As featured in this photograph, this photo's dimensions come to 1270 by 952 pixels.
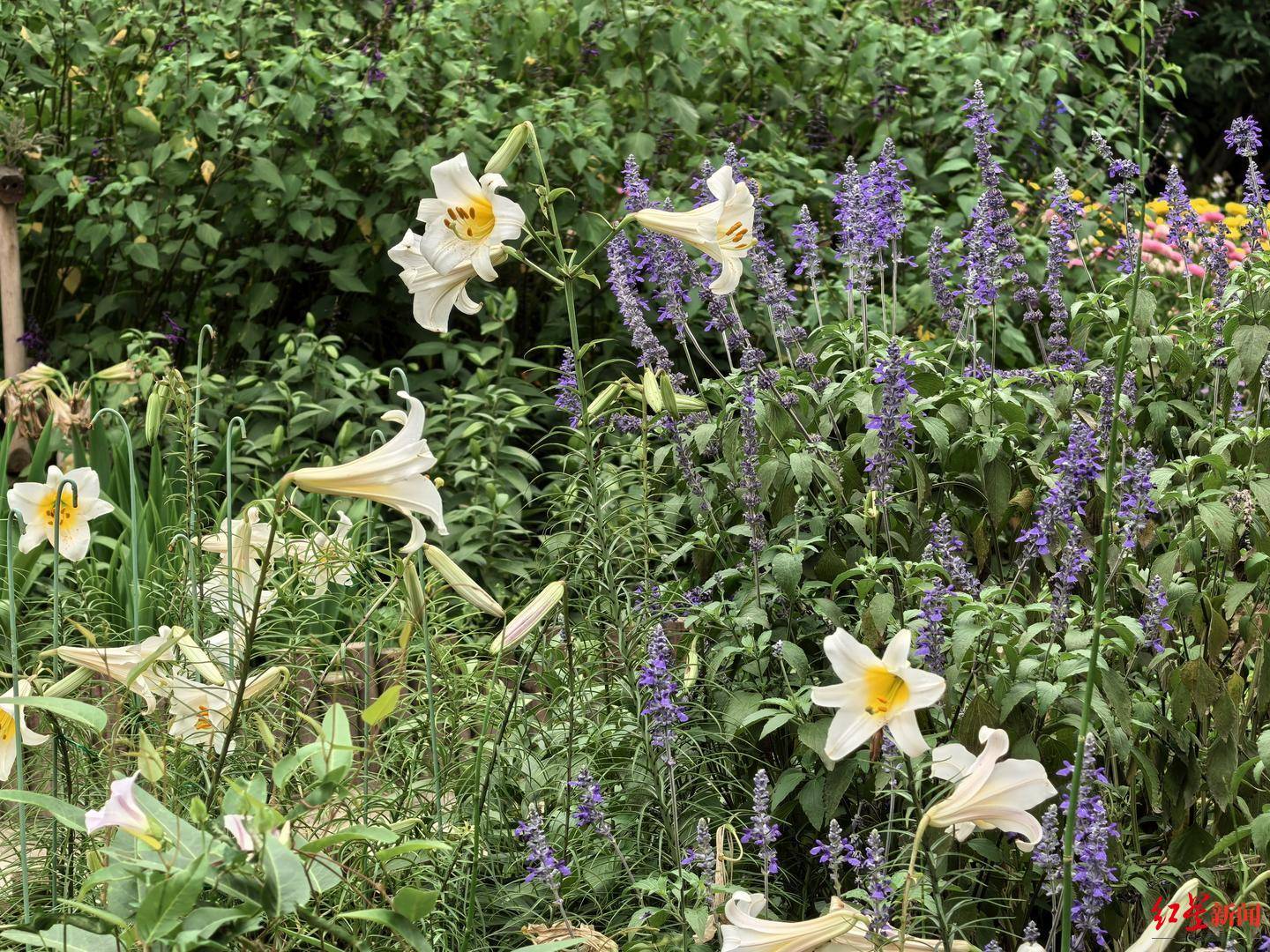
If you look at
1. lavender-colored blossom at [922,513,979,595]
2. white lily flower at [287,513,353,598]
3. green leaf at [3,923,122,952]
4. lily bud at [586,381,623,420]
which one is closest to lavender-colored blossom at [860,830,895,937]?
lavender-colored blossom at [922,513,979,595]

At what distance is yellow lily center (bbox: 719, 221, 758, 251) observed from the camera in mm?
2084

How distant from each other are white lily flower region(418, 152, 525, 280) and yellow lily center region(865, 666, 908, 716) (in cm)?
77

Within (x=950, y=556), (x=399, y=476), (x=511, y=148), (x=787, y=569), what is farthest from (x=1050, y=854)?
(x=511, y=148)

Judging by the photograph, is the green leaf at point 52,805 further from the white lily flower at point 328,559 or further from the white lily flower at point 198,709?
the white lily flower at point 328,559

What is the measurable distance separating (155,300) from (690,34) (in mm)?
2102

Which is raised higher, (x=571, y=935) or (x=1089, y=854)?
(x=1089, y=854)

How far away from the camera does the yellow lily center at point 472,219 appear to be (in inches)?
77.4

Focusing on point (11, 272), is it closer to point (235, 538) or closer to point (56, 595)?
point (235, 538)

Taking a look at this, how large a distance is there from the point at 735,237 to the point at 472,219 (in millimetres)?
407

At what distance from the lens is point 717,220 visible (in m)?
2.06

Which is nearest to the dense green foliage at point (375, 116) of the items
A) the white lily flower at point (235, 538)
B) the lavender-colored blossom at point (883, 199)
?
the lavender-colored blossom at point (883, 199)

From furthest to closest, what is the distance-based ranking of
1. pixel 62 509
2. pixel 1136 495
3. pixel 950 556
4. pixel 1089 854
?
1. pixel 62 509
2. pixel 1136 495
3. pixel 950 556
4. pixel 1089 854

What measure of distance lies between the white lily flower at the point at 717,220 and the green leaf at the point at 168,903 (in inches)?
43.4

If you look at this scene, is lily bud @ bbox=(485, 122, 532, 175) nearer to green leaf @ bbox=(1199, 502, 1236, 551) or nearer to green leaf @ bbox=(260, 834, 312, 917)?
green leaf @ bbox=(260, 834, 312, 917)
